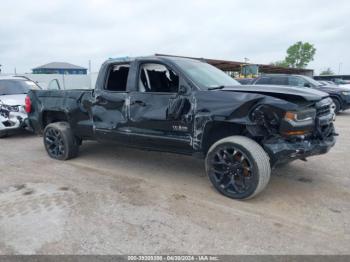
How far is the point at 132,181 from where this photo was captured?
16.2ft

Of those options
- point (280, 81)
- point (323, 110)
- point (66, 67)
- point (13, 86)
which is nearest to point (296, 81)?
point (280, 81)

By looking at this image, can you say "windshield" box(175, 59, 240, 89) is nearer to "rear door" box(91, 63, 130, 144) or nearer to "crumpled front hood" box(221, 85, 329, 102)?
"crumpled front hood" box(221, 85, 329, 102)

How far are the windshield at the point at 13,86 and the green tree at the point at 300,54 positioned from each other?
232ft

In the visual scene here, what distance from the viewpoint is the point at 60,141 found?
6125 mm

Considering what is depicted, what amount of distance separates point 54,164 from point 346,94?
11.6 m

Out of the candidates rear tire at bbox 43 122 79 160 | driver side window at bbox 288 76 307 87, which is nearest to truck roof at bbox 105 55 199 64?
rear tire at bbox 43 122 79 160

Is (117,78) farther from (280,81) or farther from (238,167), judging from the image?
(280,81)

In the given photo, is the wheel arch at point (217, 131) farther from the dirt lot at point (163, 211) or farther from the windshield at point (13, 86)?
the windshield at point (13, 86)

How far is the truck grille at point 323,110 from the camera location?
166 inches

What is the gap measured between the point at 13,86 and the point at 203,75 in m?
6.77

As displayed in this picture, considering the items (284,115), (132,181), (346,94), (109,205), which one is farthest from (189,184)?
(346,94)

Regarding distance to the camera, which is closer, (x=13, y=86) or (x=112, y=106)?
(x=112, y=106)

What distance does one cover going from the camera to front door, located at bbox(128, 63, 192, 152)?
179 inches

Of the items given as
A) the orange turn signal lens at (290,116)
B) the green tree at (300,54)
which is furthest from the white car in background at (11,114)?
the green tree at (300,54)
